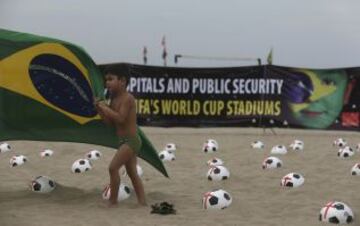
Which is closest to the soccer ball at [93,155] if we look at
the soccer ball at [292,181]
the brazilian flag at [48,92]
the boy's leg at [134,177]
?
the brazilian flag at [48,92]

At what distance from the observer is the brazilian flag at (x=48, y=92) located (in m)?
7.93

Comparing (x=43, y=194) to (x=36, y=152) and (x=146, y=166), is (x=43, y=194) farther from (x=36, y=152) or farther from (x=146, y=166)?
(x=36, y=152)

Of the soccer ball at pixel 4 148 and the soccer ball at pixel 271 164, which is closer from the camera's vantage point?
the soccer ball at pixel 271 164

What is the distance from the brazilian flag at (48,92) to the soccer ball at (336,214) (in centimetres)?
266

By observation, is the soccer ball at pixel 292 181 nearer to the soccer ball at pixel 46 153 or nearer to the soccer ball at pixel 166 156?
the soccer ball at pixel 166 156

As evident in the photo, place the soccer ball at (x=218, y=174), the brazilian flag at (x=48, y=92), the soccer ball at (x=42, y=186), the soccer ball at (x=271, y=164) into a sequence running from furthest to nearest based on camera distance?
the soccer ball at (x=271, y=164)
the soccer ball at (x=218, y=174)
the soccer ball at (x=42, y=186)
the brazilian flag at (x=48, y=92)

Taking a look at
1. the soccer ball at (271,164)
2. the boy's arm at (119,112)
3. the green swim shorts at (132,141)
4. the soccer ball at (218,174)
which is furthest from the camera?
the soccer ball at (271,164)

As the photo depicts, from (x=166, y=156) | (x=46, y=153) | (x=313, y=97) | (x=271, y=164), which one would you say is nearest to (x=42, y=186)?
(x=166, y=156)

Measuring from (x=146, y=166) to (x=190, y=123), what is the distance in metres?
7.42

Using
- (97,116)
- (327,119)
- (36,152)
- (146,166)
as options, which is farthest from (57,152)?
(327,119)

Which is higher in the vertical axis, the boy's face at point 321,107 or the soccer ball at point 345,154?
the boy's face at point 321,107

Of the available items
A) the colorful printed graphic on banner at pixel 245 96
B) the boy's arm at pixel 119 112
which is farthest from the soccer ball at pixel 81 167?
the colorful printed graphic on banner at pixel 245 96

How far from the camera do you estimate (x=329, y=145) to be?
50.3ft

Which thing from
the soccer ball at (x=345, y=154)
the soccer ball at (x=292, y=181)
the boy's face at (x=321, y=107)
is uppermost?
the boy's face at (x=321, y=107)
